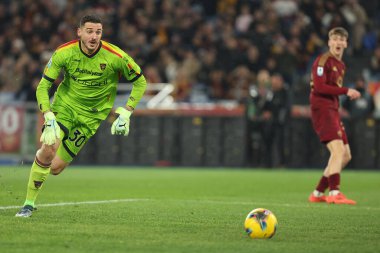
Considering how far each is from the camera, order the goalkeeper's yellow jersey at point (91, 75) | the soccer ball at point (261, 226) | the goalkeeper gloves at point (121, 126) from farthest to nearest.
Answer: the goalkeeper's yellow jersey at point (91, 75) → the goalkeeper gloves at point (121, 126) → the soccer ball at point (261, 226)

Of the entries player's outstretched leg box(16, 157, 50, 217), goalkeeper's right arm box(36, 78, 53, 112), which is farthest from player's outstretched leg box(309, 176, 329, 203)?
goalkeeper's right arm box(36, 78, 53, 112)

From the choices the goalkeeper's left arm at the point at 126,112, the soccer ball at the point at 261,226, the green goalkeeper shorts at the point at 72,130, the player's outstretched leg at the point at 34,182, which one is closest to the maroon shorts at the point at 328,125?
the goalkeeper's left arm at the point at 126,112

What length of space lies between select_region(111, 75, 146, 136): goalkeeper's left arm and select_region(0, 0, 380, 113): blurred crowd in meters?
12.4

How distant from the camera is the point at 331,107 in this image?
12875 millimetres

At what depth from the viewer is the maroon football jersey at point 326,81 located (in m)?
12.6

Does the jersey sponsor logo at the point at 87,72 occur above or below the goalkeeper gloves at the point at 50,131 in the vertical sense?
above

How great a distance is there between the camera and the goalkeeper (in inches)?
368

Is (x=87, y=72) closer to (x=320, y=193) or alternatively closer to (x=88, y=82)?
(x=88, y=82)

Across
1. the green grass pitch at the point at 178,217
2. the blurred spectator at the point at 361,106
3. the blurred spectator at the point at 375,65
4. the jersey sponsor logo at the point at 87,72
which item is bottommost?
the green grass pitch at the point at 178,217

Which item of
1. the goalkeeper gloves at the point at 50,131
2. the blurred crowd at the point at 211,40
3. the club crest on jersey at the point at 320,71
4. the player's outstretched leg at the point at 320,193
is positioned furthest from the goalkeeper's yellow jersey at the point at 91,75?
the blurred crowd at the point at 211,40

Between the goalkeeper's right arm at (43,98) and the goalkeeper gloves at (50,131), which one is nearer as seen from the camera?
the goalkeeper gloves at (50,131)

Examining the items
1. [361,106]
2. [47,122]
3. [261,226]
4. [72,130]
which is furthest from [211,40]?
[261,226]

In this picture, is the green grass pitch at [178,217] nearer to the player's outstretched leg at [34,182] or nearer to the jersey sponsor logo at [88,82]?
the player's outstretched leg at [34,182]

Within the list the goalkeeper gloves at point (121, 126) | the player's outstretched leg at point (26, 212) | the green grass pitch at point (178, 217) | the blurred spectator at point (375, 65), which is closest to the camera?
the green grass pitch at point (178, 217)
